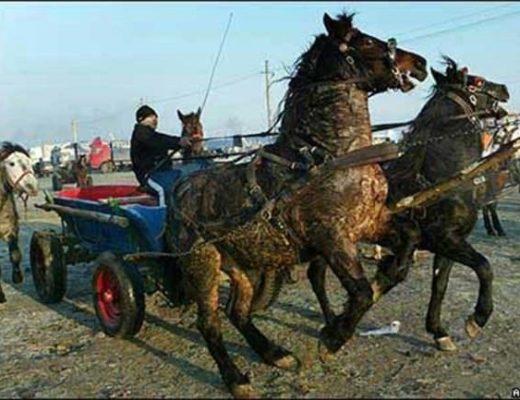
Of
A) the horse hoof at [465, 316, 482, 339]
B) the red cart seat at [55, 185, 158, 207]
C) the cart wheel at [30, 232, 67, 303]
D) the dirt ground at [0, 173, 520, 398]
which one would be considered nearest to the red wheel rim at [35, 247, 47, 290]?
the cart wheel at [30, 232, 67, 303]

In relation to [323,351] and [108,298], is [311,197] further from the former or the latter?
[108,298]

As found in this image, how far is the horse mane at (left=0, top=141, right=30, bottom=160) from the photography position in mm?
9828

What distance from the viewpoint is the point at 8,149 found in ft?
33.2

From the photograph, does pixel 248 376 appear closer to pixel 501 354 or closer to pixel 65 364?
pixel 65 364

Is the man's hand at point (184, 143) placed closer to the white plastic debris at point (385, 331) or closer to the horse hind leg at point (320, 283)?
the horse hind leg at point (320, 283)

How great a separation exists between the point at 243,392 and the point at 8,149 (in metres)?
6.76

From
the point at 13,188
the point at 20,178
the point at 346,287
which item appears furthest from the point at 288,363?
the point at 20,178

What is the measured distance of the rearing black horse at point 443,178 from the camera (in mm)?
5586

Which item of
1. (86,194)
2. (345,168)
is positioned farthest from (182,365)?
(86,194)

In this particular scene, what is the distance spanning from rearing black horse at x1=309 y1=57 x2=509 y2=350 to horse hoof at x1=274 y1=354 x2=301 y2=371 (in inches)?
33.2

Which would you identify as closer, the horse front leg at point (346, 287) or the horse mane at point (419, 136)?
the horse front leg at point (346, 287)

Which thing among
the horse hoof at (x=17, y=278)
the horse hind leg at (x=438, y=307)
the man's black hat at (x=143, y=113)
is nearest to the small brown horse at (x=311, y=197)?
the horse hind leg at (x=438, y=307)

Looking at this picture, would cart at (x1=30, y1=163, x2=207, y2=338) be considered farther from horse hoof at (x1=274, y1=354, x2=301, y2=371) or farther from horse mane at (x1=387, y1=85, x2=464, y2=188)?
horse mane at (x1=387, y1=85, x2=464, y2=188)

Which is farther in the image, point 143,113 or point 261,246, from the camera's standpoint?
point 143,113
